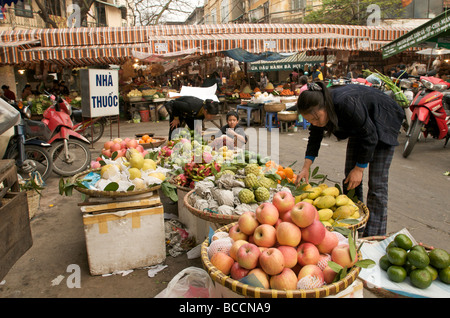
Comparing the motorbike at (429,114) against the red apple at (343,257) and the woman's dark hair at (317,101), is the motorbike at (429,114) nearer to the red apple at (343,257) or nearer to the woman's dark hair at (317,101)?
the woman's dark hair at (317,101)

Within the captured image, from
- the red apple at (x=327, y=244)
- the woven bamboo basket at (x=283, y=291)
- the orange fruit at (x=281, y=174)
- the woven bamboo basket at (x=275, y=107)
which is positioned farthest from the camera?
the woven bamboo basket at (x=275, y=107)

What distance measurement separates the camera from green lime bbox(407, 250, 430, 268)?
1.96 metres

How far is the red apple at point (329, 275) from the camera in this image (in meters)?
1.68

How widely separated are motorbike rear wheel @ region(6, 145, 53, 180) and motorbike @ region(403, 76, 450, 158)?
254 inches

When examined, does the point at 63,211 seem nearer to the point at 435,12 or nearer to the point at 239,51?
the point at 239,51

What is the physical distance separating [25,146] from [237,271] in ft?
16.0

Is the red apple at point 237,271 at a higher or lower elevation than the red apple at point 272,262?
lower

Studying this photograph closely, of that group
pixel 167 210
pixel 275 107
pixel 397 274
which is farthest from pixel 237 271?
pixel 275 107

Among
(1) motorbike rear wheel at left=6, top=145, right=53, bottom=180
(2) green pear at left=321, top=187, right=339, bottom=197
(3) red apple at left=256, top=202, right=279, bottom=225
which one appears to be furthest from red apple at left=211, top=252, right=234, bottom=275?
(1) motorbike rear wheel at left=6, top=145, right=53, bottom=180

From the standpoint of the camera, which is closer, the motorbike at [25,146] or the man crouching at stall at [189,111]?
the motorbike at [25,146]

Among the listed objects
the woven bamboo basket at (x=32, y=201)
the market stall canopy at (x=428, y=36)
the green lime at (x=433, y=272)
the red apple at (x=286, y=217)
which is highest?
the market stall canopy at (x=428, y=36)

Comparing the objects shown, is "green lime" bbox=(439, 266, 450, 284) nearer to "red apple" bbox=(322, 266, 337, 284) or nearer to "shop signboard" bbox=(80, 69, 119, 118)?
"red apple" bbox=(322, 266, 337, 284)

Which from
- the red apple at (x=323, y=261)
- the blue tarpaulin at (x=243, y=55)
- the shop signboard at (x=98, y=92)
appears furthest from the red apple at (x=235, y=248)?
the blue tarpaulin at (x=243, y=55)

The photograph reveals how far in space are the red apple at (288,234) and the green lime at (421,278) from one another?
0.77m
